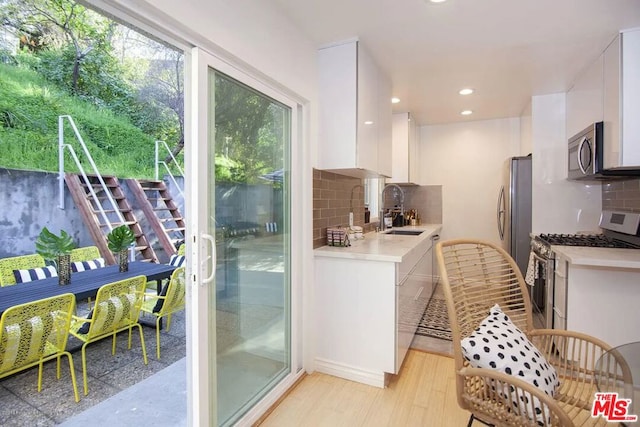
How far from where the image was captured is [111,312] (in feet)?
7.67

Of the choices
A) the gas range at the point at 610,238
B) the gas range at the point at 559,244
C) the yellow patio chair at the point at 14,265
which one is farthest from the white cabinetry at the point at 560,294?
the yellow patio chair at the point at 14,265

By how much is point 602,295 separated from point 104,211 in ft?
16.1

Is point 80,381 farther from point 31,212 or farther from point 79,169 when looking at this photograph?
point 79,169

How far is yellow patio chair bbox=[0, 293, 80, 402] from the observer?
5.99ft

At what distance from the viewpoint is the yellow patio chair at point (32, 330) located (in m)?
1.83

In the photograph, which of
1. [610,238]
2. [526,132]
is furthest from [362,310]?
[526,132]

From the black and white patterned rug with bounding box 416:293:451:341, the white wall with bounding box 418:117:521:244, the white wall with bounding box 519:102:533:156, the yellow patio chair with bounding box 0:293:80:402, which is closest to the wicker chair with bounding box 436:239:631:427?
the black and white patterned rug with bounding box 416:293:451:341

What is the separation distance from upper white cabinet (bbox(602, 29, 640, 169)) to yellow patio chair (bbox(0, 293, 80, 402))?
12.4 feet

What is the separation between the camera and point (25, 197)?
344 cm

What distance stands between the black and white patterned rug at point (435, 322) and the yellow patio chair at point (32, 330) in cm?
272

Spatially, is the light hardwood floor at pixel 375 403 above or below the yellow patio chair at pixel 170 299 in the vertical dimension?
below

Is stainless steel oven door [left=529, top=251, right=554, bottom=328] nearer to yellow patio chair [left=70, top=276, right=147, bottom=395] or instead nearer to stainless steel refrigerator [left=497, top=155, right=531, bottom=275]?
stainless steel refrigerator [left=497, top=155, right=531, bottom=275]

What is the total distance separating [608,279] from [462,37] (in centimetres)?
185

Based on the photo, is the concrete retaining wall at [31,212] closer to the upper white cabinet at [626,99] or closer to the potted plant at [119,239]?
the potted plant at [119,239]
